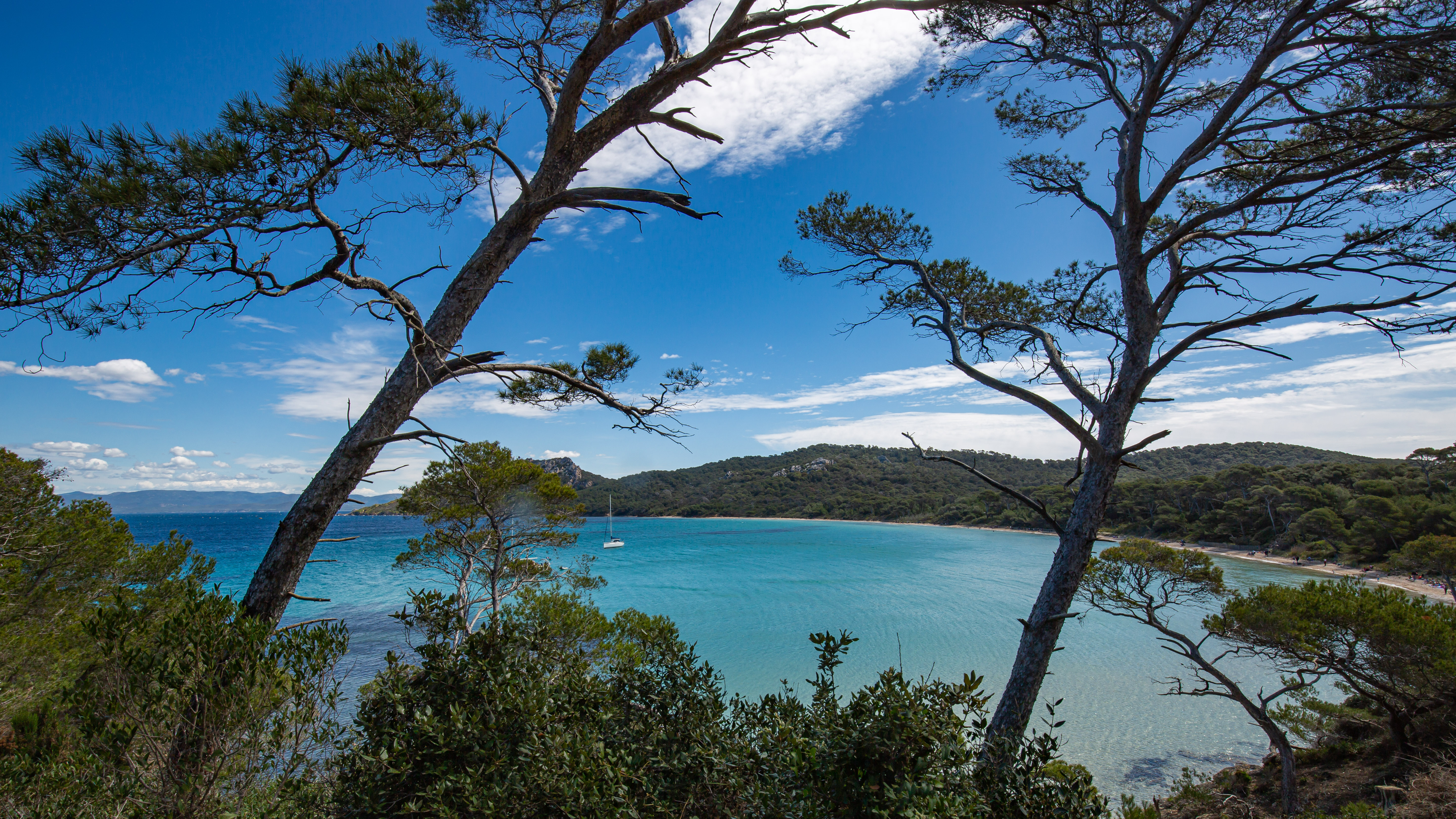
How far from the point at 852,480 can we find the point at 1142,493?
41.5 metres

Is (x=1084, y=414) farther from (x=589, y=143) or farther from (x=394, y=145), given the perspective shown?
(x=394, y=145)

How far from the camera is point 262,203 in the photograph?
221cm

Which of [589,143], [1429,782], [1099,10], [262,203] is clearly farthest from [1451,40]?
[262,203]

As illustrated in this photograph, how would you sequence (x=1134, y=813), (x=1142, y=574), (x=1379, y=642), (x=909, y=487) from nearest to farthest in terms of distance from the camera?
(x=1134, y=813)
(x=1379, y=642)
(x=1142, y=574)
(x=909, y=487)

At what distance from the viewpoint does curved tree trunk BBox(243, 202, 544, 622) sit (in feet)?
6.99

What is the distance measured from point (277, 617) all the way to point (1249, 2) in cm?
668

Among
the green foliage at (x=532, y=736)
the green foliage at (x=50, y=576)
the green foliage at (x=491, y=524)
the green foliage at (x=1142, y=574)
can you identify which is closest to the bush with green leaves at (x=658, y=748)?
the green foliage at (x=532, y=736)

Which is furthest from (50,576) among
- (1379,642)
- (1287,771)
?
(1379,642)

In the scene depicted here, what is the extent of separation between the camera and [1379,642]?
5574 millimetres

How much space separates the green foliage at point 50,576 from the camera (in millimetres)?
5320

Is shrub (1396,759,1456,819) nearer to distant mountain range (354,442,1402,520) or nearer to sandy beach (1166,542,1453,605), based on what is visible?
sandy beach (1166,542,1453,605)

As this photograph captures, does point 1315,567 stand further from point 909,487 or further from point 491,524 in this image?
point 909,487

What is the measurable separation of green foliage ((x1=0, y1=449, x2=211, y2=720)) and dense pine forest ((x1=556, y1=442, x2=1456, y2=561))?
9.48 metres

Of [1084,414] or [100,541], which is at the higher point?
[1084,414]
